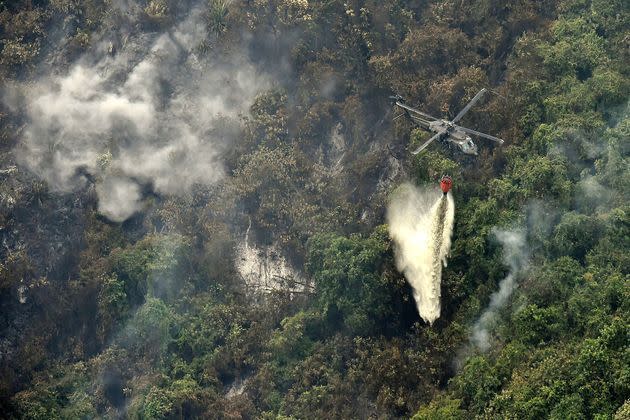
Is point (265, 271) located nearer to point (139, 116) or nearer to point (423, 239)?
point (423, 239)

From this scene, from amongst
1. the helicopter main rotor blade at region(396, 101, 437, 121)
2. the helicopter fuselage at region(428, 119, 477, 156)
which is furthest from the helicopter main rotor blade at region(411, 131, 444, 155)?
the helicopter main rotor blade at region(396, 101, 437, 121)

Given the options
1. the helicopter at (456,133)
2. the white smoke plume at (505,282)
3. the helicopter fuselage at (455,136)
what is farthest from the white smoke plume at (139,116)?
the white smoke plume at (505,282)

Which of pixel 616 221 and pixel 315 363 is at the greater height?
pixel 616 221

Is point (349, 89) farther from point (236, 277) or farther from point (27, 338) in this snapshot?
point (27, 338)

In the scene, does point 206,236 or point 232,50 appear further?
point 232,50

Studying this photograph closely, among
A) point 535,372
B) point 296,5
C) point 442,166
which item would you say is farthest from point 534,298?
point 296,5

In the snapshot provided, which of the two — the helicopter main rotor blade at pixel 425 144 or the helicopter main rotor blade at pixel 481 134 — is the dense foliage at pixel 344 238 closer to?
the helicopter main rotor blade at pixel 425 144
